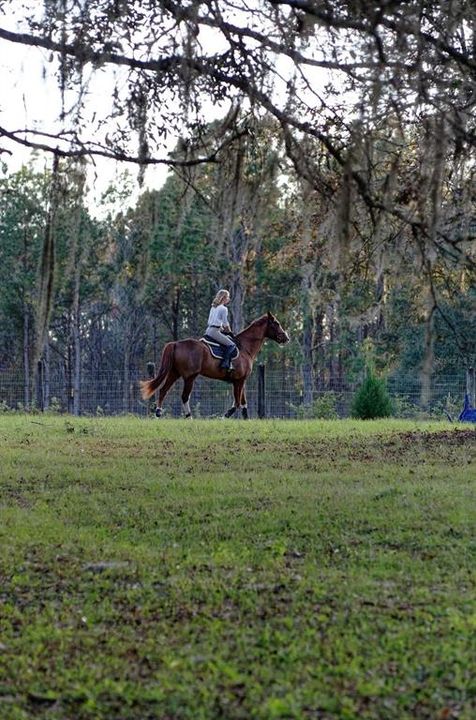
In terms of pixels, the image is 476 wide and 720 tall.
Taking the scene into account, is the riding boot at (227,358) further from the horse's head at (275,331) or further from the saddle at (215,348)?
the horse's head at (275,331)

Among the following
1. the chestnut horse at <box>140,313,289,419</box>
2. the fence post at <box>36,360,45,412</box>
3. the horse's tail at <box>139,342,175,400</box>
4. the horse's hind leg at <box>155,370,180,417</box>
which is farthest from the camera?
the fence post at <box>36,360,45,412</box>

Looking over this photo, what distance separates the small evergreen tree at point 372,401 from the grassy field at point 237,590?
32.2ft

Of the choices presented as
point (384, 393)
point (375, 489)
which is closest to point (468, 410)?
point (384, 393)

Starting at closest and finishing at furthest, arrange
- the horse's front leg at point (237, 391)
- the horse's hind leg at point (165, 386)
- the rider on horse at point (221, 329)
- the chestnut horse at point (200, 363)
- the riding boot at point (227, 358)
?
the rider on horse at point (221, 329)
the chestnut horse at point (200, 363)
the riding boot at point (227, 358)
the horse's hind leg at point (165, 386)
the horse's front leg at point (237, 391)

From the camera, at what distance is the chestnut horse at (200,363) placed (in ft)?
68.9

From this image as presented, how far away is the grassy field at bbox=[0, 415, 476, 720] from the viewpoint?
4.57 meters

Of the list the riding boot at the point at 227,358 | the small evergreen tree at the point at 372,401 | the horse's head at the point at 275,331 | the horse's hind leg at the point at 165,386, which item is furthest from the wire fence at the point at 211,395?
the riding boot at the point at 227,358

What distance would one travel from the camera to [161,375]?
2088 cm

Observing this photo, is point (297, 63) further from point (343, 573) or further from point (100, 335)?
point (100, 335)

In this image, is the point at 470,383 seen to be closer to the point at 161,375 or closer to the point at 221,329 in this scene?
the point at 221,329

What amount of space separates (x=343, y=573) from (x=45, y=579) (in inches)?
72.1

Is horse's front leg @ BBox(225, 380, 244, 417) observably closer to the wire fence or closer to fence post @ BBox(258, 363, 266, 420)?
fence post @ BBox(258, 363, 266, 420)

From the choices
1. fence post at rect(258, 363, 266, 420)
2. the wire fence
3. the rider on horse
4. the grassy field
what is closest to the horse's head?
the rider on horse

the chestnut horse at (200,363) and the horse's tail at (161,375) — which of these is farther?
the chestnut horse at (200,363)
